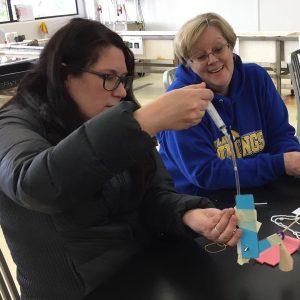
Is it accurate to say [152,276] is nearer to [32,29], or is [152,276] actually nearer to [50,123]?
[50,123]

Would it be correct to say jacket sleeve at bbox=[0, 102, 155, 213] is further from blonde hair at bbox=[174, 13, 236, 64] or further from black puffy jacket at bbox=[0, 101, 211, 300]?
blonde hair at bbox=[174, 13, 236, 64]

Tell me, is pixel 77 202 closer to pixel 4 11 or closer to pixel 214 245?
pixel 214 245

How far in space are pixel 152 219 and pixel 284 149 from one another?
0.72 meters

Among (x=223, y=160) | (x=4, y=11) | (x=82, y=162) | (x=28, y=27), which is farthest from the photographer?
(x=28, y=27)

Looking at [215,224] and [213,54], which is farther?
[213,54]

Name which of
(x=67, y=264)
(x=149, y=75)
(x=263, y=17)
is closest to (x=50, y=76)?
(x=67, y=264)

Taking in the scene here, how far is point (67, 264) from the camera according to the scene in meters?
0.91

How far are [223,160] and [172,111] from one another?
2.52ft

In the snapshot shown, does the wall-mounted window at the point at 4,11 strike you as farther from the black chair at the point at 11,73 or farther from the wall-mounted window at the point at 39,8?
the black chair at the point at 11,73

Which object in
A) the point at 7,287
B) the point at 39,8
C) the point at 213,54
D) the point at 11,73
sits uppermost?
the point at 39,8

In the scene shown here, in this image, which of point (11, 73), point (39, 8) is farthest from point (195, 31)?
point (39, 8)

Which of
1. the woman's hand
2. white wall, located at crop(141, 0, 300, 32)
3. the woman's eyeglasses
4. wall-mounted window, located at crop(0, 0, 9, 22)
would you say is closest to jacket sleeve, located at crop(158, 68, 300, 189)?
the woman's eyeglasses

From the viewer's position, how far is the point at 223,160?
56.2 inches

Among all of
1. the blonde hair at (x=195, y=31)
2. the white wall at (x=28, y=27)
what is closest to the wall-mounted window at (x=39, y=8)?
the white wall at (x=28, y=27)
